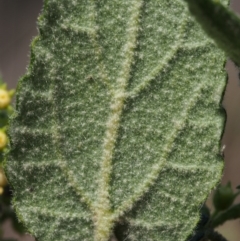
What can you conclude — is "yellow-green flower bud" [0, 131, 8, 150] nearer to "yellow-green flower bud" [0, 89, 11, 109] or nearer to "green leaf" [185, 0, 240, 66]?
"yellow-green flower bud" [0, 89, 11, 109]

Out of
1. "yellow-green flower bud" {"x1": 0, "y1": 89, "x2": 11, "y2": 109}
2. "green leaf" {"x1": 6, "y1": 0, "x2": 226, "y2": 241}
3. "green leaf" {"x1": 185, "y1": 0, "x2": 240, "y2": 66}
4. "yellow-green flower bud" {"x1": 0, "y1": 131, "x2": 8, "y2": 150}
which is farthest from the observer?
"yellow-green flower bud" {"x1": 0, "y1": 89, "x2": 11, "y2": 109}

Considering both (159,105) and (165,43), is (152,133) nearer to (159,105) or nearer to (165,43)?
(159,105)

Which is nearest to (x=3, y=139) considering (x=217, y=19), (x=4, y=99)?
(x=4, y=99)

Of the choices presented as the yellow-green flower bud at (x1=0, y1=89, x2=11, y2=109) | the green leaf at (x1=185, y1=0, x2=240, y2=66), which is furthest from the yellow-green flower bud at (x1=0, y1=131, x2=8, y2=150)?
the green leaf at (x1=185, y1=0, x2=240, y2=66)

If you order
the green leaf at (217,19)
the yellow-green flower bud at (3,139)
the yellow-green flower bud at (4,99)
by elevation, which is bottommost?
the yellow-green flower bud at (3,139)

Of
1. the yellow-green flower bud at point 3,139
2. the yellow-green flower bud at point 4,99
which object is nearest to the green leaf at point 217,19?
the yellow-green flower bud at point 3,139

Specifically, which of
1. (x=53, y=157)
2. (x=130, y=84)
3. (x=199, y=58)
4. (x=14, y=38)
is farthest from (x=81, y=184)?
(x=14, y=38)

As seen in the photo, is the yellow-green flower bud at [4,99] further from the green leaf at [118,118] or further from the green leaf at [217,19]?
the green leaf at [217,19]

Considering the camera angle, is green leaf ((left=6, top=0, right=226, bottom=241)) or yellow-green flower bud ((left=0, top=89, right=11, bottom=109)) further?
yellow-green flower bud ((left=0, top=89, right=11, bottom=109))
